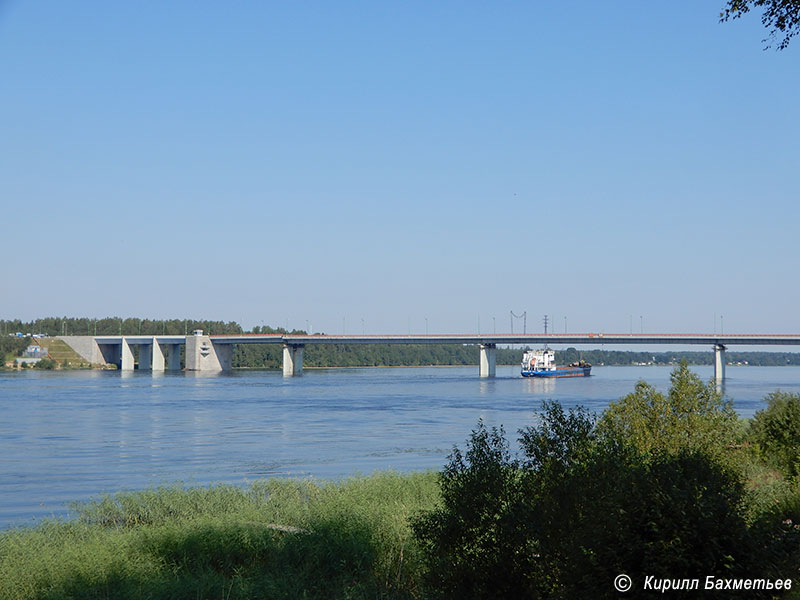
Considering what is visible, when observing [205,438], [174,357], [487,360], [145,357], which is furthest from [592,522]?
[145,357]

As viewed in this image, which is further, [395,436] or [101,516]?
[395,436]

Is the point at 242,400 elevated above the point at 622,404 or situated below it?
below

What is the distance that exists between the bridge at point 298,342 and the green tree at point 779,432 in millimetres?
99028

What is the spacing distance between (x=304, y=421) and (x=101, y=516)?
38.0 meters

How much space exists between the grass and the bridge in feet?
371

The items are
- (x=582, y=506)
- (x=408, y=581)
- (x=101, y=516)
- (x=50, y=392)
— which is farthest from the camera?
(x=50, y=392)

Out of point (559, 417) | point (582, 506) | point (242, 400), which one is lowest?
point (242, 400)

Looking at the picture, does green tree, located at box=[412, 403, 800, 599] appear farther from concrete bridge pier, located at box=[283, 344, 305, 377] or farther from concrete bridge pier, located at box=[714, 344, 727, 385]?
concrete bridge pier, located at box=[283, 344, 305, 377]

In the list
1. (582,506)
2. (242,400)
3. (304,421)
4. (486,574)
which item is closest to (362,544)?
(486,574)

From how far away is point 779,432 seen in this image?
26688 mm

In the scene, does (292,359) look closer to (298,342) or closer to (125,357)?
(298,342)

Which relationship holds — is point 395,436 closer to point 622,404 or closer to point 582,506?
point 622,404

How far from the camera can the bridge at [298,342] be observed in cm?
12701

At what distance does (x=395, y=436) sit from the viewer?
4812cm
